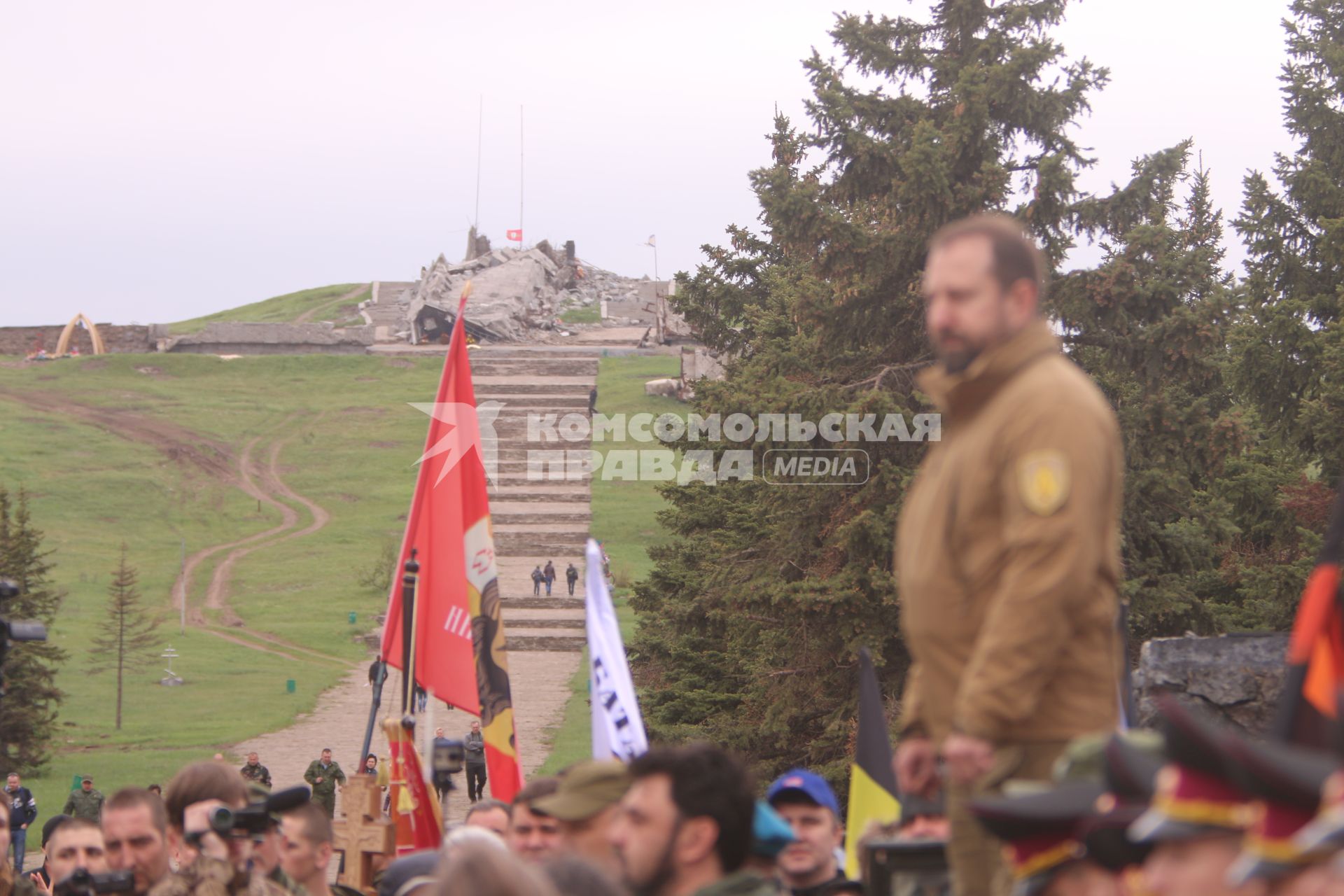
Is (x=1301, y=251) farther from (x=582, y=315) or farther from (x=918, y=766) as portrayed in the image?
(x=582, y=315)

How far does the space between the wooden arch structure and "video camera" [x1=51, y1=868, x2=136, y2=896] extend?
246 feet

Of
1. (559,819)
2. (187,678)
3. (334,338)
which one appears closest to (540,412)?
(334,338)

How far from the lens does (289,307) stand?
3949 inches

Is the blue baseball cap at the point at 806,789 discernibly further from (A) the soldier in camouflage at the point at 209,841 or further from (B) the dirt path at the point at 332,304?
(B) the dirt path at the point at 332,304

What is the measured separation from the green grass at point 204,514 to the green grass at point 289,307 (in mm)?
20383

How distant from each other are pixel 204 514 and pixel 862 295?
38.5 meters

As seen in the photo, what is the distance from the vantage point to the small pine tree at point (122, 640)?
1187 inches

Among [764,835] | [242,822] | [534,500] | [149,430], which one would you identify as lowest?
[534,500]

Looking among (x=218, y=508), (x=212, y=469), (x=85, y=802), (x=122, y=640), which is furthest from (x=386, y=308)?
(x=85, y=802)

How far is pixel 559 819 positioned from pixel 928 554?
165cm

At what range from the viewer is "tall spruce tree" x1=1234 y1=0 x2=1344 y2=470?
72.1 feet

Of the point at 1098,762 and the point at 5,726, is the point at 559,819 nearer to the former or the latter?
the point at 1098,762

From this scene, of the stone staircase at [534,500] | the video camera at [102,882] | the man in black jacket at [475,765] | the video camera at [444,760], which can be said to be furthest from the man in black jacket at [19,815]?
the stone staircase at [534,500]

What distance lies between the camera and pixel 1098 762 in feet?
10.2
